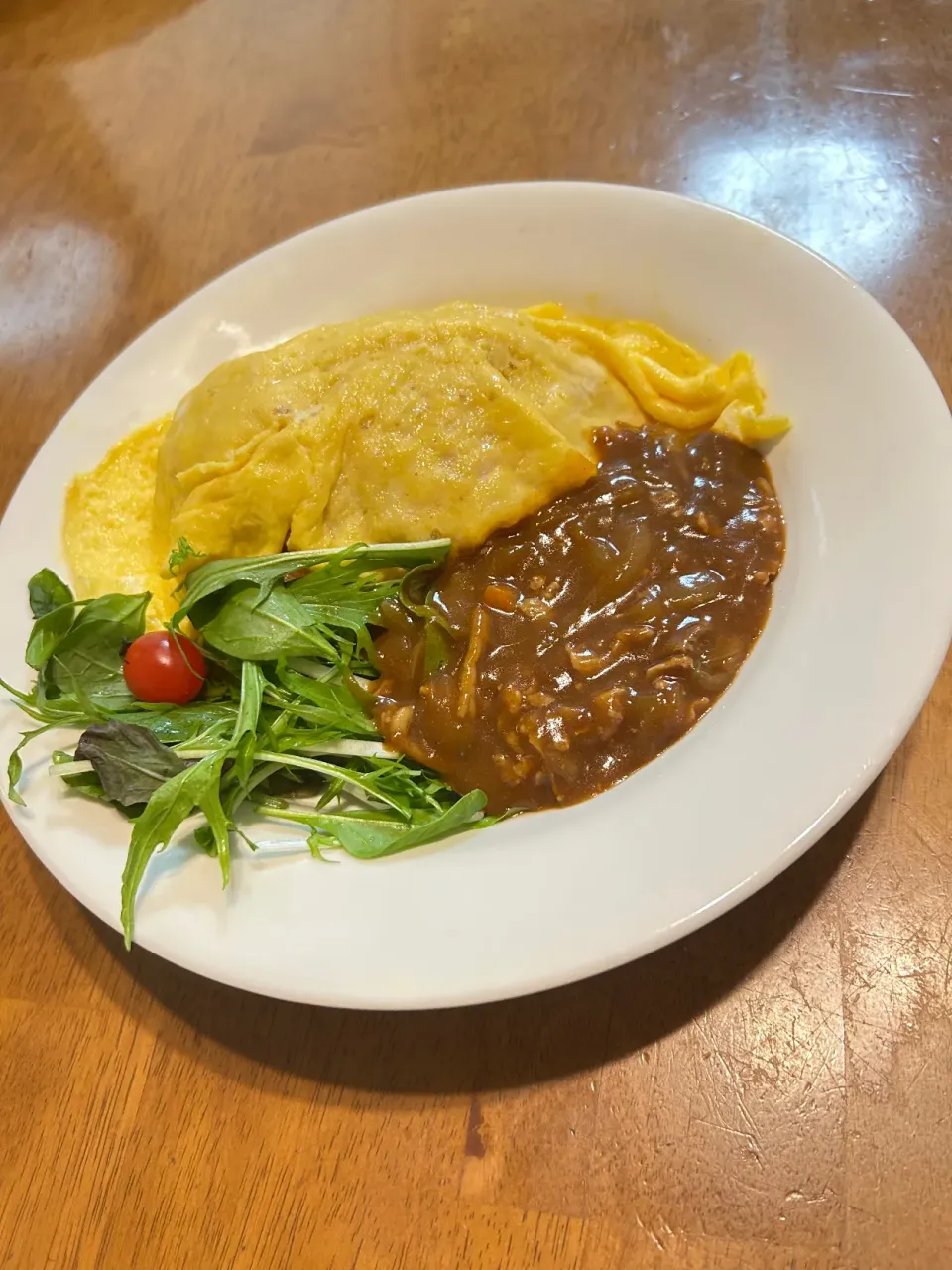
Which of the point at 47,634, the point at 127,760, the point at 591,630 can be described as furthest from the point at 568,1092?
the point at 47,634

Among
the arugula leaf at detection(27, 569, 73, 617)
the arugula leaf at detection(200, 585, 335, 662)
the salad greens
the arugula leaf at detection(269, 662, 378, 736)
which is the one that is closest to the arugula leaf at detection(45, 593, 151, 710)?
the salad greens

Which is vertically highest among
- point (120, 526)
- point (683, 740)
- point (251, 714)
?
point (120, 526)

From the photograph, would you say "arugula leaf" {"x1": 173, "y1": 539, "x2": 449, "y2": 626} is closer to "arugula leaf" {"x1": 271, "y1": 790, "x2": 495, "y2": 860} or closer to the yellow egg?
the yellow egg

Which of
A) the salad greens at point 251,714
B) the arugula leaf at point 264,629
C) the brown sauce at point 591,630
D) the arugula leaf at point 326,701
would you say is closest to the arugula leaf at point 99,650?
the salad greens at point 251,714

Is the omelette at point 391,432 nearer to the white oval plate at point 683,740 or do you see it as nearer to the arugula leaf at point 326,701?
the white oval plate at point 683,740

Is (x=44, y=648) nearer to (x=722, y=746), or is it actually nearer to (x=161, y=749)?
(x=161, y=749)

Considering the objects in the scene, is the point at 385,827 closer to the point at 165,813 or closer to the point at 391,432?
the point at 165,813

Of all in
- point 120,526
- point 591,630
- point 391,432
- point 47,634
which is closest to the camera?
point 591,630
